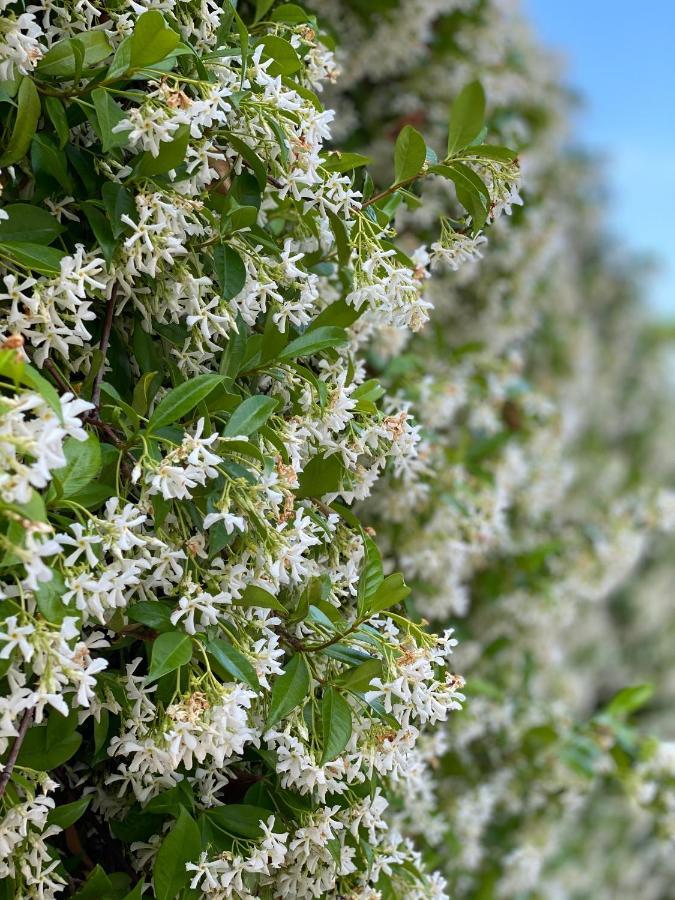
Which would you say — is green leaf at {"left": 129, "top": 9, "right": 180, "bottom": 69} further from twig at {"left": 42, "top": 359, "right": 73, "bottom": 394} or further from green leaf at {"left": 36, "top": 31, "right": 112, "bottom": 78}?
twig at {"left": 42, "top": 359, "right": 73, "bottom": 394}

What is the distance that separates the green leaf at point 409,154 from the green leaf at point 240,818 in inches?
21.1

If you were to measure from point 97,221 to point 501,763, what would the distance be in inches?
62.4

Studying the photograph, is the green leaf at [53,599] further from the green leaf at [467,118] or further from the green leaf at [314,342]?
the green leaf at [467,118]

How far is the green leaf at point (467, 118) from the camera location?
80 cm

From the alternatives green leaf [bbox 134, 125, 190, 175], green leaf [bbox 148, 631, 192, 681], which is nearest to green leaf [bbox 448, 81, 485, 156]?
green leaf [bbox 134, 125, 190, 175]

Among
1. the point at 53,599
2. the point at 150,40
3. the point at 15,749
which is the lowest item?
the point at 15,749

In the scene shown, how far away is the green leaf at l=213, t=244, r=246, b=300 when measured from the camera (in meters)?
0.72

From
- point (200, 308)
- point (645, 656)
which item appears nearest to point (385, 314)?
point (200, 308)

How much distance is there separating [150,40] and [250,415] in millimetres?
275

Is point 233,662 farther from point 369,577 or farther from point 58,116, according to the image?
point 58,116

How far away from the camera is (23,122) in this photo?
66 cm

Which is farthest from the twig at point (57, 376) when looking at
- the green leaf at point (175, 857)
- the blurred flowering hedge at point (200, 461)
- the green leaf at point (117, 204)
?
the green leaf at point (175, 857)

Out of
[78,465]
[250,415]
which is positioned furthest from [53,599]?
[250,415]

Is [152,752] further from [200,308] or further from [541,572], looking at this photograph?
[541,572]
